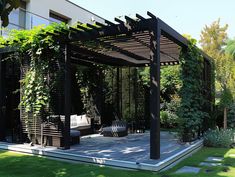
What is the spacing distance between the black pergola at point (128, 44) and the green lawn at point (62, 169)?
0.90 m

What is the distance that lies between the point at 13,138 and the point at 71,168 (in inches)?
138

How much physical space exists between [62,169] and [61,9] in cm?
1302

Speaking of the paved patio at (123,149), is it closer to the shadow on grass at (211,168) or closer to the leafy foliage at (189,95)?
the shadow on grass at (211,168)

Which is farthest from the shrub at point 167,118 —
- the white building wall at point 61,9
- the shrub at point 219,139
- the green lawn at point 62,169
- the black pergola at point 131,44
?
the white building wall at point 61,9

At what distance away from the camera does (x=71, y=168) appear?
648cm

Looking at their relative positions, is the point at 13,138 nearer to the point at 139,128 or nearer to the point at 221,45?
the point at 139,128

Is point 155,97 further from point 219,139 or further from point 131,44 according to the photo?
point 219,139

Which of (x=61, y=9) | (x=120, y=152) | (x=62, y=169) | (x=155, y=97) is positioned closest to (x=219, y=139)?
(x=120, y=152)

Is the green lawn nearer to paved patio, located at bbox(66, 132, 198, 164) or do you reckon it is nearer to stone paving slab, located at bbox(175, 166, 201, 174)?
stone paving slab, located at bbox(175, 166, 201, 174)

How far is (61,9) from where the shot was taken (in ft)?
56.8

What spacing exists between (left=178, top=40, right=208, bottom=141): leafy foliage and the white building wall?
844 centimetres

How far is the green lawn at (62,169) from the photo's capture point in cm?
591

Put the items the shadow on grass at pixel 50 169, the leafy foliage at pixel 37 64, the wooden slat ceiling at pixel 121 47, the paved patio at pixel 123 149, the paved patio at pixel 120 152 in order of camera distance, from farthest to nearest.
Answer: the leafy foliage at pixel 37 64 < the wooden slat ceiling at pixel 121 47 < the paved patio at pixel 123 149 < the paved patio at pixel 120 152 < the shadow on grass at pixel 50 169

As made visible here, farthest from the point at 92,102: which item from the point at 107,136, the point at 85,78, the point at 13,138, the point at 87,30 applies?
the point at 87,30
